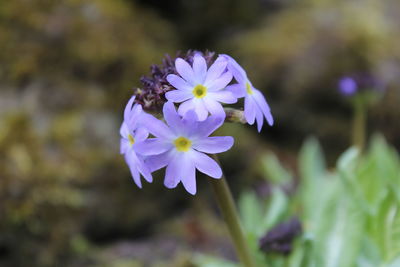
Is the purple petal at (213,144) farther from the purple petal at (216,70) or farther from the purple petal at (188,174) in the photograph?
the purple petal at (216,70)

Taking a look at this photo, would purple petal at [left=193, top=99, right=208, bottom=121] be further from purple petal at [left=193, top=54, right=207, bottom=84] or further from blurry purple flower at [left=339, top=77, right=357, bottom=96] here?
blurry purple flower at [left=339, top=77, right=357, bottom=96]

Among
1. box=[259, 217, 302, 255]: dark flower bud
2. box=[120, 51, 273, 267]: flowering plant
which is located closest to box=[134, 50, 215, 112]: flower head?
box=[120, 51, 273, 267]: flowering plant

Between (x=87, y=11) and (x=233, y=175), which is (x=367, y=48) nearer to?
(x=233, y=175)

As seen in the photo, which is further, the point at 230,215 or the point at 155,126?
the point at 230,215

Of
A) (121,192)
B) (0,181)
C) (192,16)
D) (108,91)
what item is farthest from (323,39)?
(0,181)

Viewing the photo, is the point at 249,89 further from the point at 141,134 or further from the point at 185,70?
the point at 141,134

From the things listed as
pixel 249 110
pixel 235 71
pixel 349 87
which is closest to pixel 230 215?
pixel 249 110
